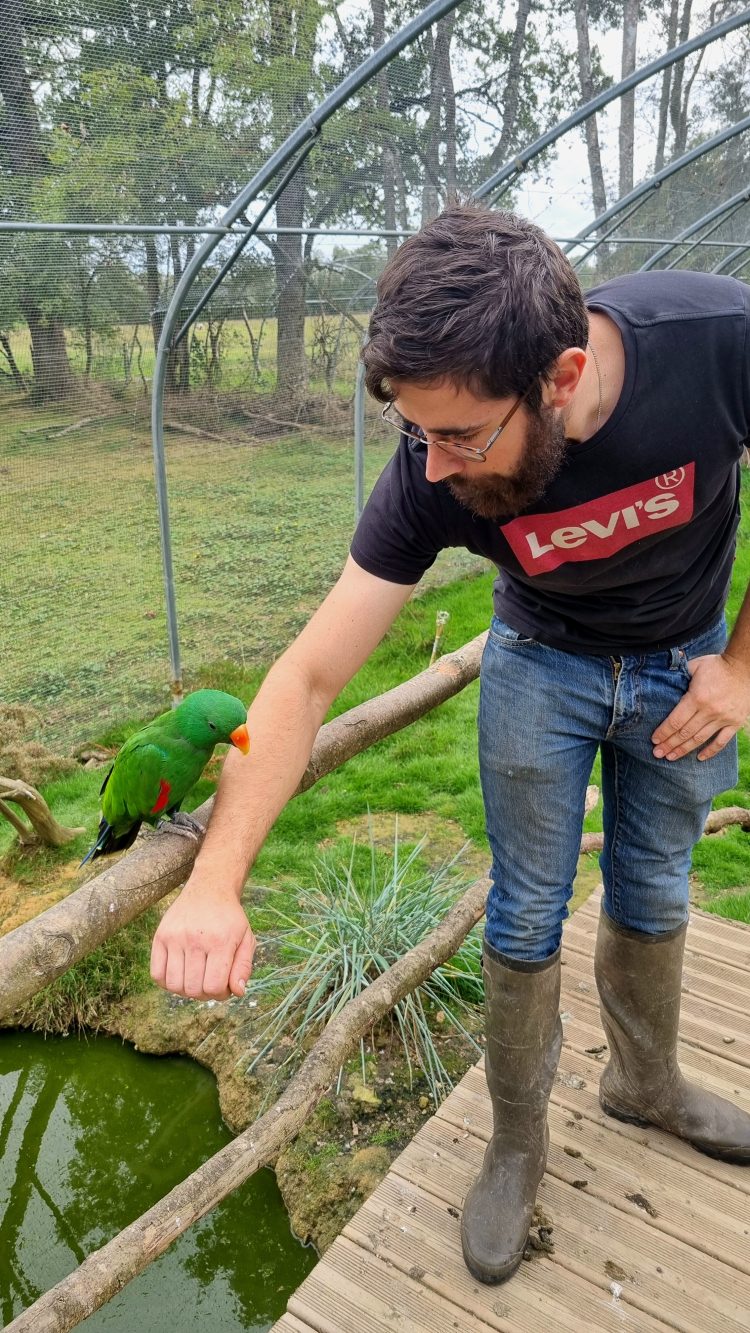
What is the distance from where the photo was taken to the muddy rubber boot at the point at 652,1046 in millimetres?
1559

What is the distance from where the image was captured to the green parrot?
1636 millimetres

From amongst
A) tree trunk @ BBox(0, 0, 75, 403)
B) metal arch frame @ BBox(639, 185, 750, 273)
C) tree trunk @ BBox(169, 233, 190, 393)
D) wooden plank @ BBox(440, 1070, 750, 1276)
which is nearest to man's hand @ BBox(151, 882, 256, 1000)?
wooden plank @ BBox(440, 1070, 750, 1276)

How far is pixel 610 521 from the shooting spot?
1.25 metres

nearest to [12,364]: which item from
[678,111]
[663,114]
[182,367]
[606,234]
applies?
[182,367]

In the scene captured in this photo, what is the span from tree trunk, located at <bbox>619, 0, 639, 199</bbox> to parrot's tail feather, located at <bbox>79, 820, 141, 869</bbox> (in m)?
4.98

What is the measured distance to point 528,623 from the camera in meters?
1.41

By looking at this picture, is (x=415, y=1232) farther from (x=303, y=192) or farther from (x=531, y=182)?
(x=531, y=182)

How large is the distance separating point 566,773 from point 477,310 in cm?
71

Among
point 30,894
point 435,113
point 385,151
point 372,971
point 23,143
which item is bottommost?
point 30,894

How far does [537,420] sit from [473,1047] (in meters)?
2.32

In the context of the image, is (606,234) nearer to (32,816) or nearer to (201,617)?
(201,617)

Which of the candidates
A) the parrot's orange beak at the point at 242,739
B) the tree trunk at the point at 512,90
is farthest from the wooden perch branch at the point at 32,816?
the tree trunk at the point at 512,90

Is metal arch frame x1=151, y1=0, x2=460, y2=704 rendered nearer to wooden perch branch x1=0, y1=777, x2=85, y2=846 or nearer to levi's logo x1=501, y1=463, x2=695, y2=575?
wooden perch branch x1=0, y1=777, x2=85, y2=846

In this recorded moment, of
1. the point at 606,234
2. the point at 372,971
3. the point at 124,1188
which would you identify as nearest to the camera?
the point at 124,1188
